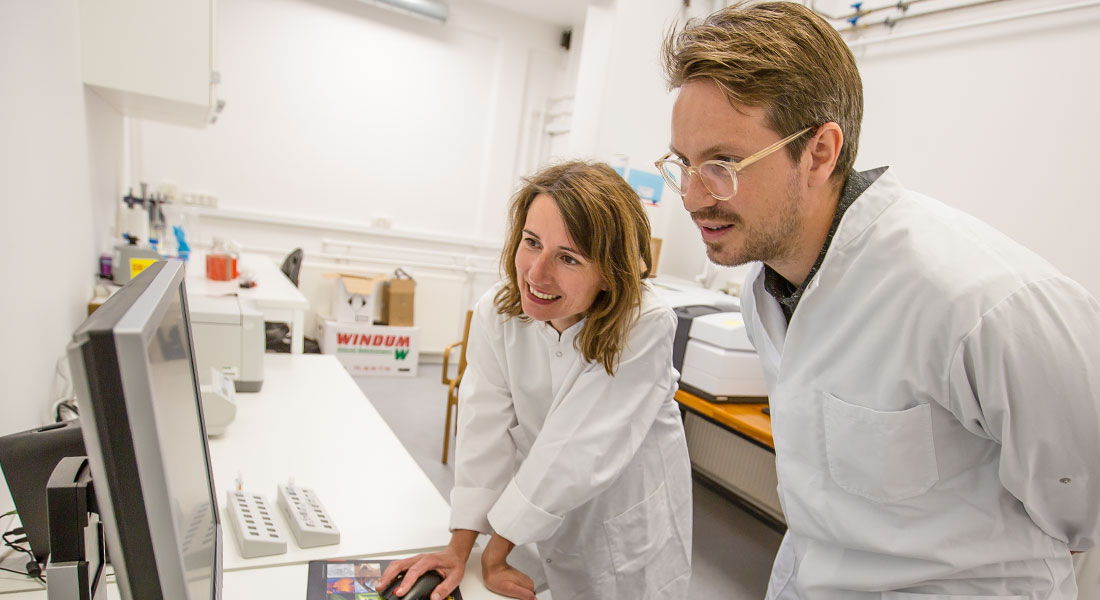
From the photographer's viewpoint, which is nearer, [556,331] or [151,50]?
[556,331]

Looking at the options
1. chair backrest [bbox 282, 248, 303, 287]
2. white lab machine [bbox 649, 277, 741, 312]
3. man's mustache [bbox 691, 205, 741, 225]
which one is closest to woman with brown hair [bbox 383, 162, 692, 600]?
man's mustache [bbox 691, 205, 741, 225]

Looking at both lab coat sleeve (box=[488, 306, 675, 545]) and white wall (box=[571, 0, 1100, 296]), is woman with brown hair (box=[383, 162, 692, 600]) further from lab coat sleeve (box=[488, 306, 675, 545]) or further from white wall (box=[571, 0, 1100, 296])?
white wall (box=[571, 0, 1100, 296])

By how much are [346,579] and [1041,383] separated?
1020 millimetres

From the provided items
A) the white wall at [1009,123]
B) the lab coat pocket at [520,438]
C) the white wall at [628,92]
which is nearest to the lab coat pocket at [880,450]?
the lab coat pocket at [520,438]

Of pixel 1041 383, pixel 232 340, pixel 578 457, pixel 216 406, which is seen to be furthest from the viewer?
pixel 232 340

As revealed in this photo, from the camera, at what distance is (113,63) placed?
178cm

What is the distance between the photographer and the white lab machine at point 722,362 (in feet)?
7.06

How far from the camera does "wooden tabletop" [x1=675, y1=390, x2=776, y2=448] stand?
200 cm

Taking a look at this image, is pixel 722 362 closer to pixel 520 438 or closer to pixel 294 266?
pixel 520 438

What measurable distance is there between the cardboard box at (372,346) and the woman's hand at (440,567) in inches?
131

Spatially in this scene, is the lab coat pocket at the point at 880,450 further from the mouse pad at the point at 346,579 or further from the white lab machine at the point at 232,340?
the white lab machine at the point at 232,340

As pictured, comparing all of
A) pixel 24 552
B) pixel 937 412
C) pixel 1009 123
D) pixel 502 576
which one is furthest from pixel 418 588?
pixel 1009 123

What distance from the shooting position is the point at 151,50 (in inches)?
74.2

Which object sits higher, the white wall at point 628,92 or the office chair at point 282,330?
the white wall at point 628,92
